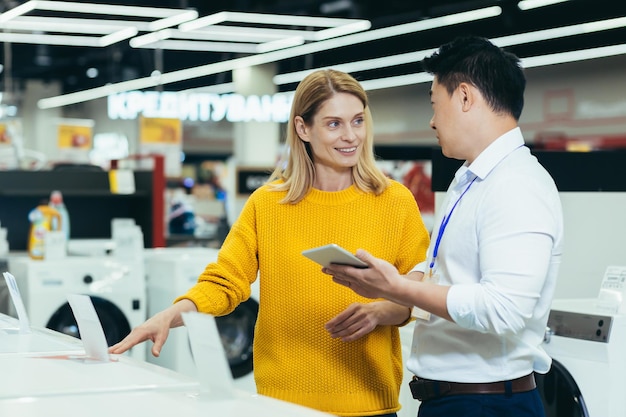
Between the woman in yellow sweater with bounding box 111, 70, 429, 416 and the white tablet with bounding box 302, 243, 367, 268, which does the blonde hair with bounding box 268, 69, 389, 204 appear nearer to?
the woman in yellow sweater with bounding box 111, 70, 429, 416

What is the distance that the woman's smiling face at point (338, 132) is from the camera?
230 centimetres

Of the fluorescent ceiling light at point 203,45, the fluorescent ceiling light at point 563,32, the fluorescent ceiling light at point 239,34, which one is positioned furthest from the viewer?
the fluorescent ceiling light at point 203,45

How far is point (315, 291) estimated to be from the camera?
7.45 feet

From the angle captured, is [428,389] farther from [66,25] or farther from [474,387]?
[66,25]

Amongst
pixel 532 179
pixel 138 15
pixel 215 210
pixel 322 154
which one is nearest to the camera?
pixel 532 179

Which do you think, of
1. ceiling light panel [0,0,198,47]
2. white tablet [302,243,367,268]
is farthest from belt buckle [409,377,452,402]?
ceiling light panel [0,0,198,47]

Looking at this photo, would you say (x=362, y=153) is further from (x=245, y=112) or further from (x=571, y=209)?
(x=245, y=112)

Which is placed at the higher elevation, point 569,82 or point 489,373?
point 569,82

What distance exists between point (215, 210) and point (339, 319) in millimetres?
13896

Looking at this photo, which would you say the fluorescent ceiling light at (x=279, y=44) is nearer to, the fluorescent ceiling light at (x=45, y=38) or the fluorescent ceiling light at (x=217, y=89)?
the fluorescent ceiling light at (x=45, y=38)

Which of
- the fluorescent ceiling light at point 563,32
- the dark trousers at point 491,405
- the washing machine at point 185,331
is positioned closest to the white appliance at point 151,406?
the dark trousers at point 491,405

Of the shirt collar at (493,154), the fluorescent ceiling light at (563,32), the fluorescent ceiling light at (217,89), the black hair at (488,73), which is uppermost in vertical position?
the fluorescent ceiling light at (563,32)

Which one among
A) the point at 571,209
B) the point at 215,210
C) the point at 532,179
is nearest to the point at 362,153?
the point at 532,179

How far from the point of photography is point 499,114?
1.91m
